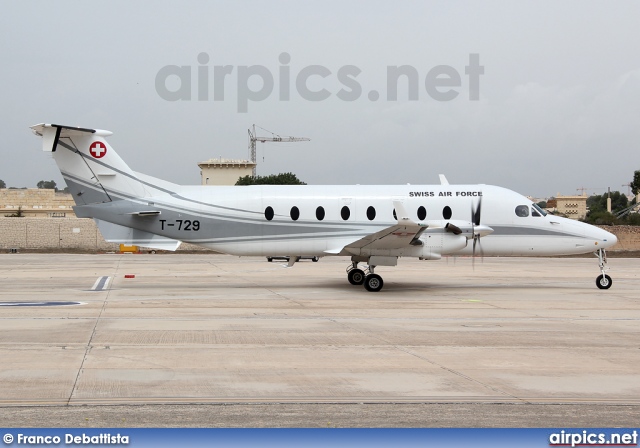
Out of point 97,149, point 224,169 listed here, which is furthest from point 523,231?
point 224,169

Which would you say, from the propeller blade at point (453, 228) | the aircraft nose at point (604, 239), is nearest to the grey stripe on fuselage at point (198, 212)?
the propeller blade at point (453, 228)

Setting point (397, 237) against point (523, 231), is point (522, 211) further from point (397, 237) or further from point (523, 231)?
point (397, 237)

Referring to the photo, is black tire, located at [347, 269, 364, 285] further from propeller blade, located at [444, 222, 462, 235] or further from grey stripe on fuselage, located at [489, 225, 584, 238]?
grey stripe on fuselage, located at [489, 225, 584, 238]

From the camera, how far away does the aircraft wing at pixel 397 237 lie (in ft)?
71.8

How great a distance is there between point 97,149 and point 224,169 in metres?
99.2

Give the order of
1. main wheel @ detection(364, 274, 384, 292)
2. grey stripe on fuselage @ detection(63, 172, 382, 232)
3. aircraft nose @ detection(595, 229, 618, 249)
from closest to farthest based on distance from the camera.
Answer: main wheel @ detection(364, 274, 384, 292) → grey stripe on fuselage @ detection(63, 172, 382, 232) → aircraft nose @ detection(595, 229, 618, 249)

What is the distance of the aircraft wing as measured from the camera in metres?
21.9

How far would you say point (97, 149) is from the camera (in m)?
23.8

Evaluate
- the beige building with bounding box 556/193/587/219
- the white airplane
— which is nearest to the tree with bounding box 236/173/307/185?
the white airplane

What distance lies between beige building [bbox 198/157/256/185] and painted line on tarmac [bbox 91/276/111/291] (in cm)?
9203

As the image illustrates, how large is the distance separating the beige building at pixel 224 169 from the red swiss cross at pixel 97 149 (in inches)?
3817

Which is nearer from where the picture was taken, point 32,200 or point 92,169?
point 92,169

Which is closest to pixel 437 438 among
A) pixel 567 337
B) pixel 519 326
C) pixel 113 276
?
pixel 567 337

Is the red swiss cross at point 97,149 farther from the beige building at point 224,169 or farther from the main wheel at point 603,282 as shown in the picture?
the beige building at point 224,169
